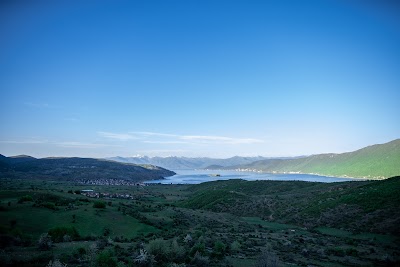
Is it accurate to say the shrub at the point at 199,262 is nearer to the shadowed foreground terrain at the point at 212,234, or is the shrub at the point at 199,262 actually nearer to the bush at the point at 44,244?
the shadowed foreground terrain at the point at 212,234

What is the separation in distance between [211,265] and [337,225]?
28.6 meters

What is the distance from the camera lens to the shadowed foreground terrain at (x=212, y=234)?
1612cm

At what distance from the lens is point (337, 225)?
36.9 metres

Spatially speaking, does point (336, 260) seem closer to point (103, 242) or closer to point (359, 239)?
point (359, 239)

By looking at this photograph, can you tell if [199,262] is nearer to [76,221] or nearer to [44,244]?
[44,244]

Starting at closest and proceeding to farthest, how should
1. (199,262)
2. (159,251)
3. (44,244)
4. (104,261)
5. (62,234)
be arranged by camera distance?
1. (104,261)
2. (199,262)
3. (159,251)
4. (44,244)
5. (62,234)

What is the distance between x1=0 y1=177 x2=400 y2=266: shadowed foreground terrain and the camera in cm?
1612

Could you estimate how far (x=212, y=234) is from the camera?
94.6ft

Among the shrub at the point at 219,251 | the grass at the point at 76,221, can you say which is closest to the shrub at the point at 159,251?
the shrub at the point at 219,251

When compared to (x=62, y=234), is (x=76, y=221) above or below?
below

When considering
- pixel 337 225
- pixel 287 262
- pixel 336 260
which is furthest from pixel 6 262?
pixel 337 225

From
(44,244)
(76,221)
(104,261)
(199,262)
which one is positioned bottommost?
(76,221)

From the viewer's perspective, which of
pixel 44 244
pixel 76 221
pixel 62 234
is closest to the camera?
pixel 44 244

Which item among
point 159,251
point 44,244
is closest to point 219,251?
point 159,251
